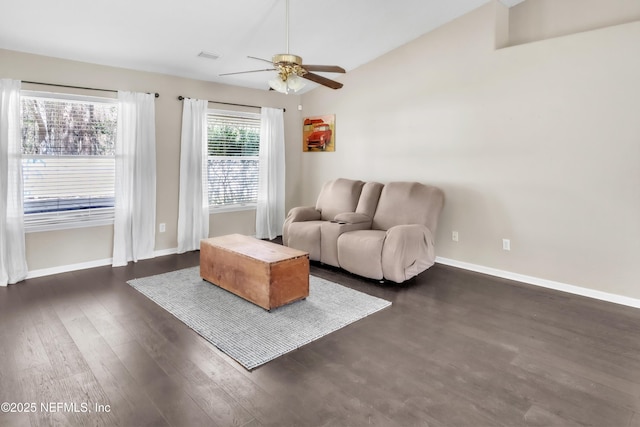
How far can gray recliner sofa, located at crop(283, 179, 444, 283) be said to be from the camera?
3719 mm

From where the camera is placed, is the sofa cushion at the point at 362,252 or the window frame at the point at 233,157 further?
the window frame at the point at 233,157

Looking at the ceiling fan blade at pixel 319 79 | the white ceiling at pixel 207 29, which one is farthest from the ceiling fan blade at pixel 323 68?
the white ceiling at pixel 207 29

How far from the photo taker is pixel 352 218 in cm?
436

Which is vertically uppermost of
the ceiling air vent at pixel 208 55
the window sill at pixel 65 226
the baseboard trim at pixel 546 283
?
the ceiling air vent at pixel 208 55

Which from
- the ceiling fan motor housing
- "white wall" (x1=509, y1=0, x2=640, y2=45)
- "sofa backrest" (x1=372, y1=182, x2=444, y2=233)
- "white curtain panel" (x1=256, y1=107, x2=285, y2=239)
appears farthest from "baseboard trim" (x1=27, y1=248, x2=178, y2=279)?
"white wall" (x1=509, y1=0, x2=640, y2=45)

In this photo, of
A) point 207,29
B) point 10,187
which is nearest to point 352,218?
point 207,29

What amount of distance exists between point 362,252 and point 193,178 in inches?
106

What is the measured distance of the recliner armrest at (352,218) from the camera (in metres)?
4.33

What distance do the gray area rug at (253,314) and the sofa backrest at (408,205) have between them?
1141mm

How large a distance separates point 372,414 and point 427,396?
1.14ft

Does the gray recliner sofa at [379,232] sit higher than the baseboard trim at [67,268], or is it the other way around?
the gray recliner sofa at [379,232]

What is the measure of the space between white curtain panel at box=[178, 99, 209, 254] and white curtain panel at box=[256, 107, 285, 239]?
3.03 ft

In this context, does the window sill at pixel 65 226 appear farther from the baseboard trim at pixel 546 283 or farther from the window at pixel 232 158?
the baseboard trim at pixel 546 283

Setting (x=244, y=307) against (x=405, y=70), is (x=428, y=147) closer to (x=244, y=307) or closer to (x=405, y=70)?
(x=405, y=70)
